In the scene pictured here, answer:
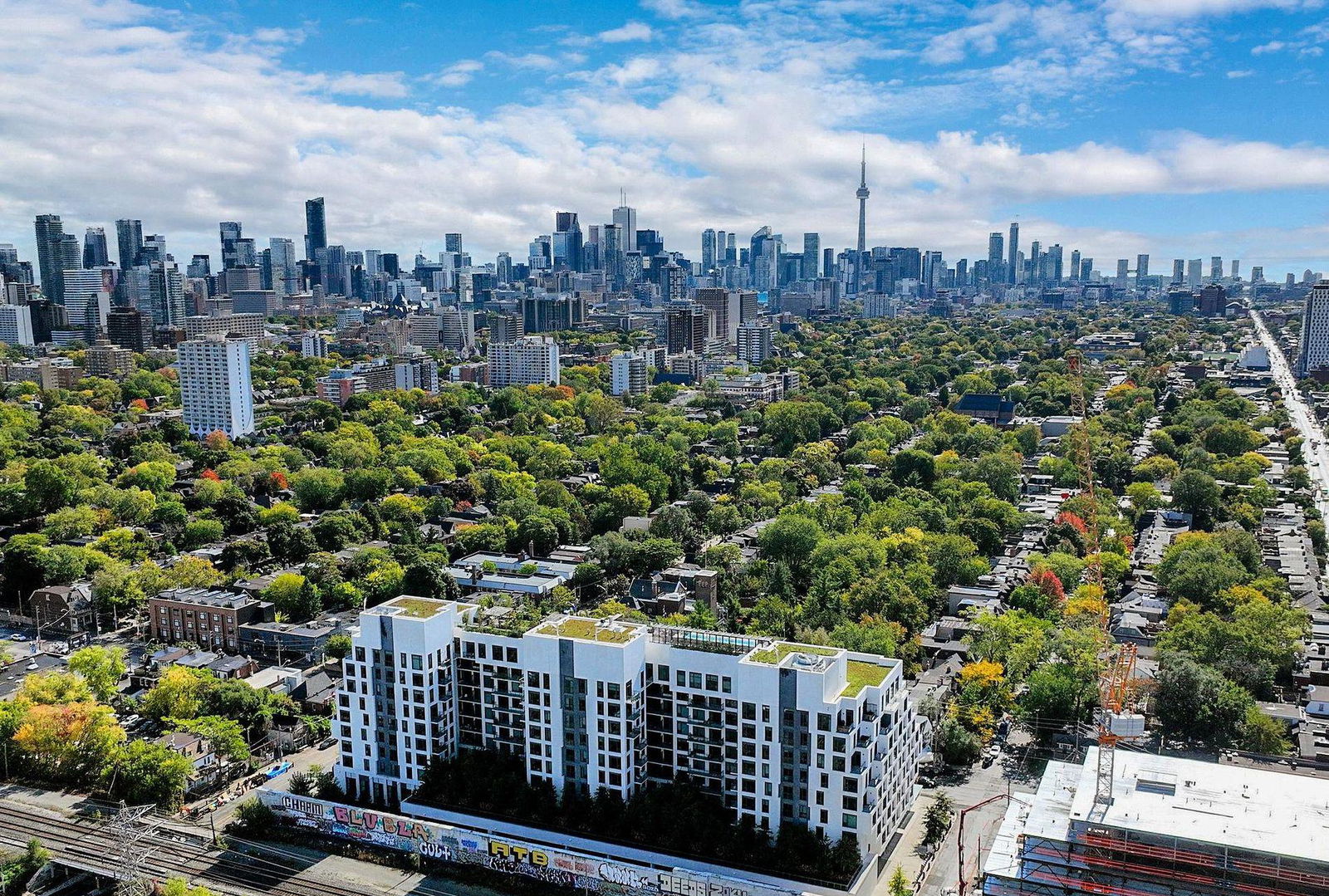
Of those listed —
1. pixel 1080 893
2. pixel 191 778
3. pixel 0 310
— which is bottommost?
pixel 191 778

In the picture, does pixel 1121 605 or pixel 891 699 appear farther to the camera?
→ pixel 1121 605

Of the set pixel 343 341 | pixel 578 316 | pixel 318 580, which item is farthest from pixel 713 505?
pixel 578 316

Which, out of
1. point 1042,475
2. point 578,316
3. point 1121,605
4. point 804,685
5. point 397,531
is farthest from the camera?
point 578,316

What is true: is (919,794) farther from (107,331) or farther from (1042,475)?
(107,331)

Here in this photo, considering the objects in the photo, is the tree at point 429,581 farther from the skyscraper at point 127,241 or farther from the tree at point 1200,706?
the skyscraper at point 127,241

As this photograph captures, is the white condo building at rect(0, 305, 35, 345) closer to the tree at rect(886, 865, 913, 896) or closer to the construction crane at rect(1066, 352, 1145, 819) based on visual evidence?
the construction crane at rect(1066, 352, 1145, 819)

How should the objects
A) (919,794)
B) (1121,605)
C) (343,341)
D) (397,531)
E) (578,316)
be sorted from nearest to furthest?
(919,794), (1121,605), (397,531), (343,341), (578,316)
